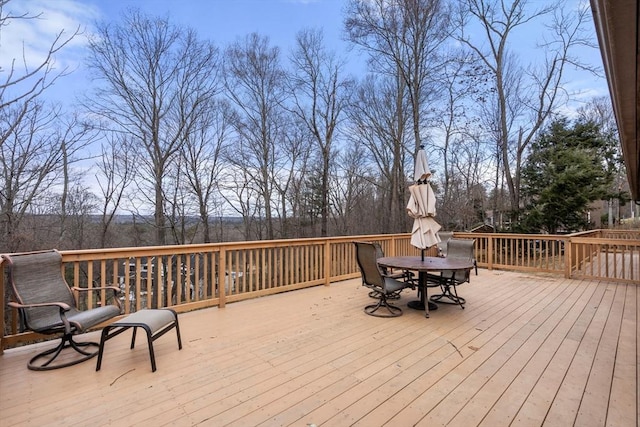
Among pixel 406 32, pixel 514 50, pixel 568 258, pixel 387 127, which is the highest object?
pixel 514 50

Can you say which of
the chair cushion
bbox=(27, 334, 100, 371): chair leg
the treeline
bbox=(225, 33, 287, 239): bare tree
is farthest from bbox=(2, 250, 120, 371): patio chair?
bbox=(225, 33, 287, 239): bare tree

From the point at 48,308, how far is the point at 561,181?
13494 millimetres

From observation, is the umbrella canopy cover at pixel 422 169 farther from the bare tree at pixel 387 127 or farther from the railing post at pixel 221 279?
the bare tree at pixel 387 127

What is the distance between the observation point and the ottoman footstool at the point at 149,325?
8.45ft

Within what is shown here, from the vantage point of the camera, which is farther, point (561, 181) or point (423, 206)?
point (561, 181)

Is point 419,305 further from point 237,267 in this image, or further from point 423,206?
point 237,267

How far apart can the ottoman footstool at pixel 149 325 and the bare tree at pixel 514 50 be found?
1175cm

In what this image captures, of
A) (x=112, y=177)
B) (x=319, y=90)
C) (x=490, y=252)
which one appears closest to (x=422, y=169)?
(x=490, y=252)

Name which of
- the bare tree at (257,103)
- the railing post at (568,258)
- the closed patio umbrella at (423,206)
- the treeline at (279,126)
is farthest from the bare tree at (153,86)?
the railing post at (568,258)

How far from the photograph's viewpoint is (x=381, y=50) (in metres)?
10.5

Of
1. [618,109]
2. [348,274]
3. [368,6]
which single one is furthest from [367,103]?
[618,109]

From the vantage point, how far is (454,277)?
4516 millimetres

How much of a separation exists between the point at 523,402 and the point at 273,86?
12483 millimetres

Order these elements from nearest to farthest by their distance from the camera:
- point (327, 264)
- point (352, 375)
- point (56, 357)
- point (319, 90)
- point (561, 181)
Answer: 1. point (352, 375)
2. point (56, 357)
3. point (327, 264)
4. point (561, 181)
5. point (319, 90)
